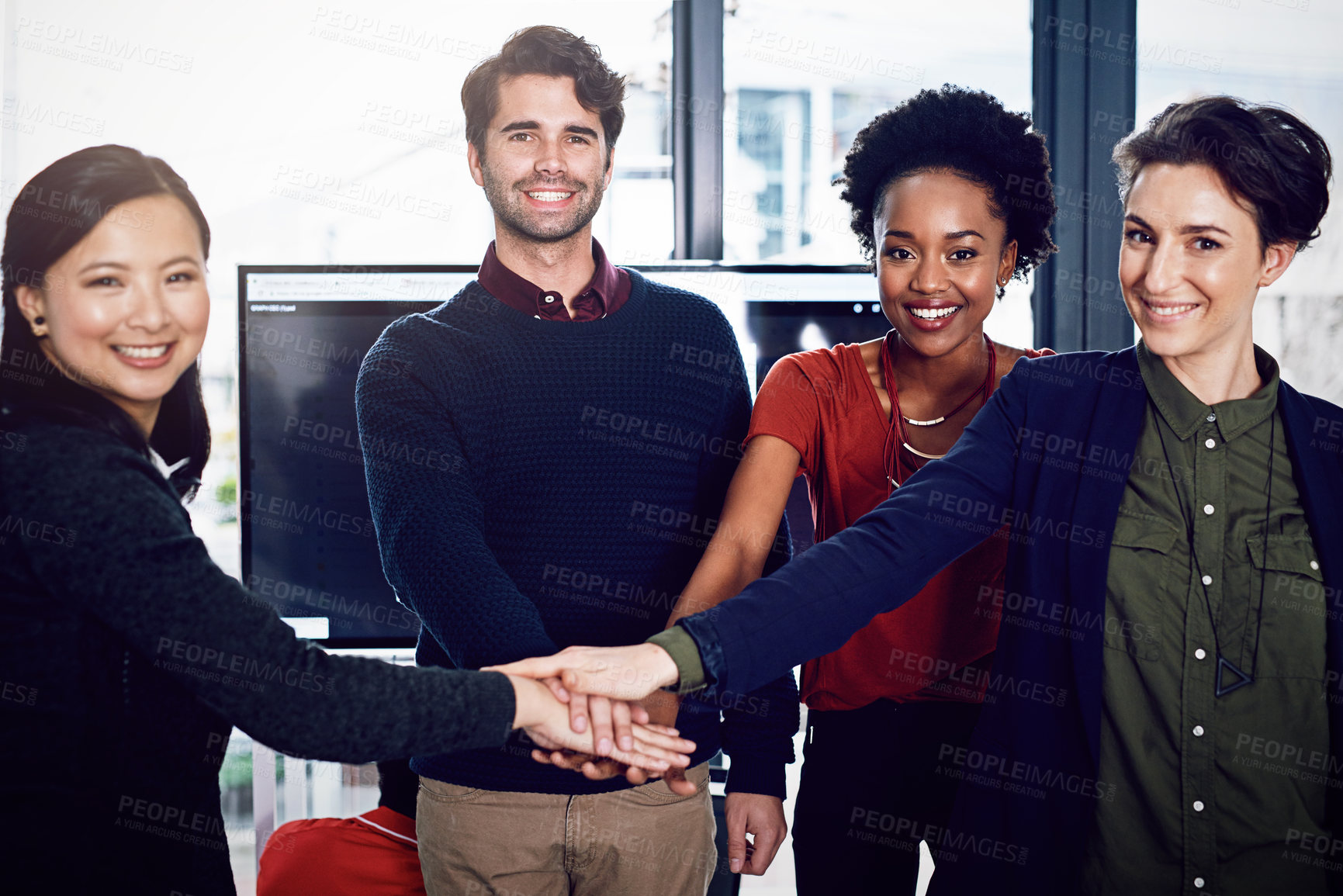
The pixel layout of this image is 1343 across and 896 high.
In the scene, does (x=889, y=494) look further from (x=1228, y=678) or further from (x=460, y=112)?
(x=460, y=112)

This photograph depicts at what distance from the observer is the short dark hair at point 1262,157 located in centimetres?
125

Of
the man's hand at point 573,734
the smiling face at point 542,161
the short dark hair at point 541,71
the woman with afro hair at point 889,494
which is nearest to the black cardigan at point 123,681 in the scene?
the man's hand at point 573,734

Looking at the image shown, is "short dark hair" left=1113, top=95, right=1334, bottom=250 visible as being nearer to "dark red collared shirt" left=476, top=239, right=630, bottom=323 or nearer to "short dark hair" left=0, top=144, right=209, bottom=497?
"dark red collared shirt" left=476, top=239, right=630, bottom=323

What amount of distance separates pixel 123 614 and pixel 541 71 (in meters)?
1.17

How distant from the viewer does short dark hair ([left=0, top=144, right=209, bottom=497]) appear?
1.03 metres

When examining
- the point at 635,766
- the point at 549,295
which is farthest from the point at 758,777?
the point at 549,295

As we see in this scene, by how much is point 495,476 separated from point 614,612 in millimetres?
304

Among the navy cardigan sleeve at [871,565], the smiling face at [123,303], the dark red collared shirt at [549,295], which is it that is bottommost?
the navy cardigan sleeve at [871,565]

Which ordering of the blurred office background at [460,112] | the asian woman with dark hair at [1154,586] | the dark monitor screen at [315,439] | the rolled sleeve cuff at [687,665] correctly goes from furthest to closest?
the blurred office background at [460,112] → the dark monitor screen at [315,439] → the rolled sleeve cuff at [687,665] → the asian woman with dark hair at [1154,586]

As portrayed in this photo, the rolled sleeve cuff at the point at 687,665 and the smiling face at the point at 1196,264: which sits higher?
the smiling face at the point at 1196,264

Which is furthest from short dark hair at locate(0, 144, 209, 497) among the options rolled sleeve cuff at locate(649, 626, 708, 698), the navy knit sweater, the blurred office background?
the blurred office background

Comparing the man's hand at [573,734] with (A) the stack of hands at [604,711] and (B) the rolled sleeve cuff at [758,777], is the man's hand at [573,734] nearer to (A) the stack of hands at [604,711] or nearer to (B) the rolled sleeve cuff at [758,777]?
(A) the stack of hands at [604,711]

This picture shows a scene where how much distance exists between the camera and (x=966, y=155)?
1.75 meters

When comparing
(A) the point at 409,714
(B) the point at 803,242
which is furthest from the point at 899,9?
(A) the point at 409,714
